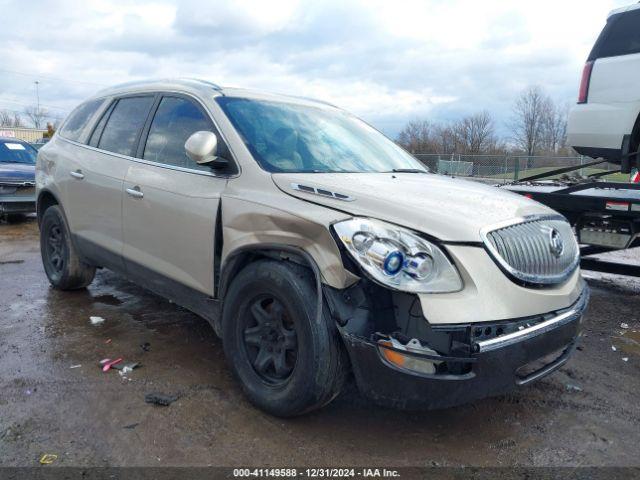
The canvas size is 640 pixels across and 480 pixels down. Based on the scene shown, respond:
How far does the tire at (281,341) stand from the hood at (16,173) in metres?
9.03

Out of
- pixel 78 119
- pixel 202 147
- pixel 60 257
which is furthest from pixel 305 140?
pixel 60 257

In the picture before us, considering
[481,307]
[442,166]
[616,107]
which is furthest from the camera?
[442,166]

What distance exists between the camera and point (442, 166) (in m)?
26.2

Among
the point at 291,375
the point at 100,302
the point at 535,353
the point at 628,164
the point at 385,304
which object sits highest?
the point at 628,164

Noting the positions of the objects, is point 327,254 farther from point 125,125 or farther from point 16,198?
point 16,198

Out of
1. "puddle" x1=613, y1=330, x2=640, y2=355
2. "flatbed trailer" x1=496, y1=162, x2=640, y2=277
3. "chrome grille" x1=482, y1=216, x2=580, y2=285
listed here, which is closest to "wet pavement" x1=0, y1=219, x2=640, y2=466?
"puddle" x1=613, y1=330, x2=640, y2=355

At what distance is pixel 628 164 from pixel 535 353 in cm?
472

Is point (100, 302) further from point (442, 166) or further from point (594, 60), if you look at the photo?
point (442, 166)

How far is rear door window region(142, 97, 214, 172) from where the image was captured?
12.2ft

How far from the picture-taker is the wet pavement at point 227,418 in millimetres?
2738

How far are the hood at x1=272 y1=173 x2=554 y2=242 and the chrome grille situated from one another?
0.07m

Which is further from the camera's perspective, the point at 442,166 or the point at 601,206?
the point at 442,166

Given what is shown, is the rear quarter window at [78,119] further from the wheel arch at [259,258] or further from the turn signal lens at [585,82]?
the turn signal lens at [585,82]

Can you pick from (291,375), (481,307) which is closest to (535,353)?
(481,307)
